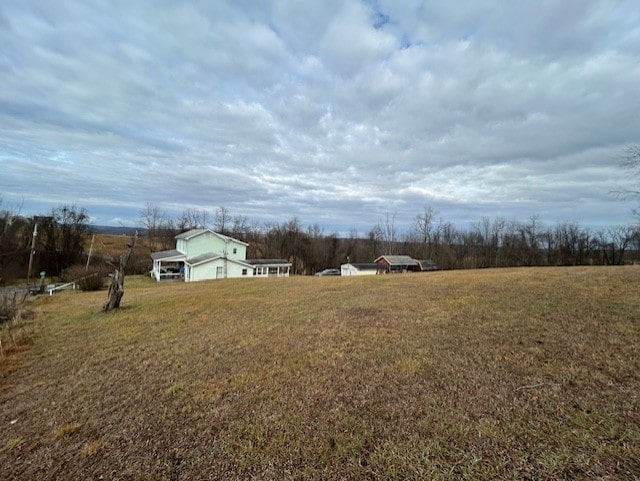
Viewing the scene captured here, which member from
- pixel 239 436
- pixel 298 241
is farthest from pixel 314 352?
pixel 298 241

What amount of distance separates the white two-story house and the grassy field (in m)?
25.6

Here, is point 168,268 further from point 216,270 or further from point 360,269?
point 360,269

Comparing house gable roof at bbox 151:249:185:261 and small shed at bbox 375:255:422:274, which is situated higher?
house gable roof at bbox 151:249:185:261

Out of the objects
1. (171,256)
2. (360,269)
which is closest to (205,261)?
(171,256)

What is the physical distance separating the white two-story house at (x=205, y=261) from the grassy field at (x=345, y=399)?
25.6m

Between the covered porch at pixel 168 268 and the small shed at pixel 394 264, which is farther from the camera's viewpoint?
the small shed at pixel 394 264

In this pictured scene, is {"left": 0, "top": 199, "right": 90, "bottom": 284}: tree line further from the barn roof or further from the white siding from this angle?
the barn roof

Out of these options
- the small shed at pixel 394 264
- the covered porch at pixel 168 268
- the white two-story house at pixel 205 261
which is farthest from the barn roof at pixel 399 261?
the covered porch at pixel 168 268

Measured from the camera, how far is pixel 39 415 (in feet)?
13.5

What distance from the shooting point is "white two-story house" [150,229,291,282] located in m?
32.8

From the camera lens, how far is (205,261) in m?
32.5

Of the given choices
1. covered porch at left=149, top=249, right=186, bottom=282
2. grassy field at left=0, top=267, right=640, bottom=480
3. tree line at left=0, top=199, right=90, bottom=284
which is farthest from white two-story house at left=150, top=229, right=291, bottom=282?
grassy field at left=0, top=267, right=640, bottom=480

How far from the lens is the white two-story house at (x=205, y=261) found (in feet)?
108

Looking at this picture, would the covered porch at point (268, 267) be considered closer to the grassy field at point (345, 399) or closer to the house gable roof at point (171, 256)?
the house gable roof at point (171, 256)
